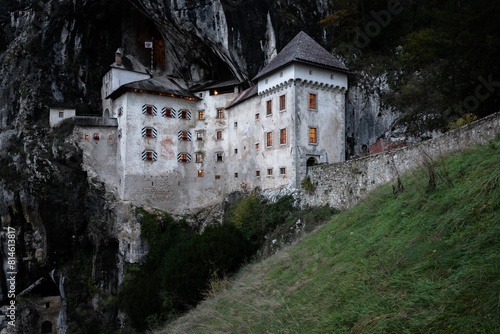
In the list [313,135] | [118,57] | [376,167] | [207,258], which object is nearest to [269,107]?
[313,135]

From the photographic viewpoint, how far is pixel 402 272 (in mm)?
5992

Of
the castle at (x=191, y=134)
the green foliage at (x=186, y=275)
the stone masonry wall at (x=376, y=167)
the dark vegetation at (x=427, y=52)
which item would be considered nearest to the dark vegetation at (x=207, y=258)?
the green foliage at (x=186, y=275)

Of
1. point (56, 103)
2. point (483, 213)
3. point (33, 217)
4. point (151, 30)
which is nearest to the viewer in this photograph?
point (483, 213)

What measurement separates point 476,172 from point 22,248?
30440 millimetres

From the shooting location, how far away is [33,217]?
30.2m

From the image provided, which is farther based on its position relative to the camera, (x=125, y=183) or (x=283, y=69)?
(x=125, y=183)

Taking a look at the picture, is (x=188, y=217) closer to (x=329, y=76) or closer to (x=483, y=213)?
(x=329, y=76)

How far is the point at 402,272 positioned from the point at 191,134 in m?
27.2

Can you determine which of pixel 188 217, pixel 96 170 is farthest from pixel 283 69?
pixel 96 170

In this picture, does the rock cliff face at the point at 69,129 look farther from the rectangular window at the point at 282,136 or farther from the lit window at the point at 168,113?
the rectangular window at the point at 282,136

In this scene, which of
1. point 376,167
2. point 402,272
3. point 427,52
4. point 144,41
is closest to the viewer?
point 402,272

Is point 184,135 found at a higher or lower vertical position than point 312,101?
lower

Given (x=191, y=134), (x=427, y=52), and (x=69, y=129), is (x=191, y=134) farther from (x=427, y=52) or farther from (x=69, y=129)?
(x=427, y=52)

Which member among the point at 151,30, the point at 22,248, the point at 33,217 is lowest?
the point at 22,248
